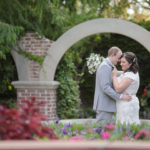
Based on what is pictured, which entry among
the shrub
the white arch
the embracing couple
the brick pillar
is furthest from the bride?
the brick pillar

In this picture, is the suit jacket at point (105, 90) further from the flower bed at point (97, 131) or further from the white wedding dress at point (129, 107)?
the flower bed at point (97, 131)

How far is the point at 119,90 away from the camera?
13.3 ft

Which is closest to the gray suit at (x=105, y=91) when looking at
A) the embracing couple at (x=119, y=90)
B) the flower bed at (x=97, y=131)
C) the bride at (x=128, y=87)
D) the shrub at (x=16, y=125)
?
the embracing couple at (x=119, y=90)

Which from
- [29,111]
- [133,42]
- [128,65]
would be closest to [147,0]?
[133,42]

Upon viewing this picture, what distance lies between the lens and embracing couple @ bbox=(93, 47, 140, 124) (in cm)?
406

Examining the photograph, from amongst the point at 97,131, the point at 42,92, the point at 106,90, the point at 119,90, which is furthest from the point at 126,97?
the point at 42,92

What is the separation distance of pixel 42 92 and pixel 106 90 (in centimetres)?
264

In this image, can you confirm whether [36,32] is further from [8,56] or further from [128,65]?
[128,65]

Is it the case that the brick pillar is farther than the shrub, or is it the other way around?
the brick pillar

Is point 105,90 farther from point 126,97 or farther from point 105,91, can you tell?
point 126,97

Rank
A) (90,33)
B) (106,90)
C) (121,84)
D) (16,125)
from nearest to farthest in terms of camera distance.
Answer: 1. (16,125)
2. (121,84)
3. (106,90)
4. (90,33)

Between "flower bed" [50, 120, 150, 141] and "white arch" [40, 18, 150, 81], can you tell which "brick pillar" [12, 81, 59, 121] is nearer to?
"white arch" [40, 18, 150, 81]

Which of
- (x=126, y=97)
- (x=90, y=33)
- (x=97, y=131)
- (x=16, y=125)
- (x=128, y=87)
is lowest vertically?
(x=97, y=131)

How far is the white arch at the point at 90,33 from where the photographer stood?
6426 mm
